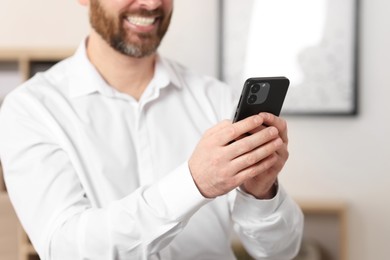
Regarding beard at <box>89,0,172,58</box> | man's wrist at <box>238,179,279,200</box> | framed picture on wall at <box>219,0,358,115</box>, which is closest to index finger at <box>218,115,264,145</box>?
man's wrist at <box>238,179,279,200</box>

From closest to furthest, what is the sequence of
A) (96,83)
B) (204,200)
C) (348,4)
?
(204,200), (96,83), (348,4)

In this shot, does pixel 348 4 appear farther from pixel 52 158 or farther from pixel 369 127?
pixel 52 158

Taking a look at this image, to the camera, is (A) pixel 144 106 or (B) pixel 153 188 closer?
(B) pixel 153 188

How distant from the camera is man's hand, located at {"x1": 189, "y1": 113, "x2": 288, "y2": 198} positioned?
1239 mm

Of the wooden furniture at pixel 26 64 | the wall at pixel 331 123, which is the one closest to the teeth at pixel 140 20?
the wooden furniture at pixel 26 64

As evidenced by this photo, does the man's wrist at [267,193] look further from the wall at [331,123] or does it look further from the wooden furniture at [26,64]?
the wall at [331,123]

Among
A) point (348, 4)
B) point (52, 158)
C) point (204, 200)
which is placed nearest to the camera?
point (204, 200)

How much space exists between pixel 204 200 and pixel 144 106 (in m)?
0.44

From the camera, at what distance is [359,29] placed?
2.73 m

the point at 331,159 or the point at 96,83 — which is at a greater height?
the point at 96,83

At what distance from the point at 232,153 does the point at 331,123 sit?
1.60 m

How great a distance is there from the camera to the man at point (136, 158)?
1.31m

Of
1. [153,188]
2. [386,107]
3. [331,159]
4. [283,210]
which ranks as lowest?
[331,159]

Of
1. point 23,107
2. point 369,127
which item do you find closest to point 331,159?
point 369,127
